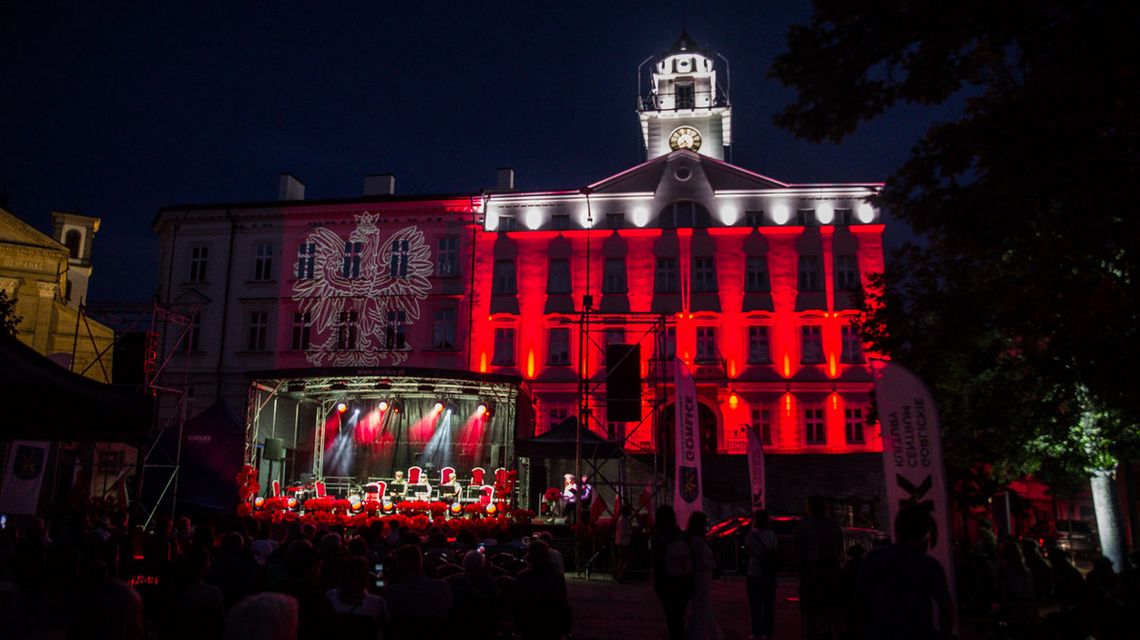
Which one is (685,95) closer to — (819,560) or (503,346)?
(503,346)

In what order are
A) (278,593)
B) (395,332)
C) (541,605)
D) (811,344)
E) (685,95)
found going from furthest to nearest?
(685,95) < (395,332) < (811,344) < (541,605) < (278,593)

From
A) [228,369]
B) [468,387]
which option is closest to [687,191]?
[468,387]

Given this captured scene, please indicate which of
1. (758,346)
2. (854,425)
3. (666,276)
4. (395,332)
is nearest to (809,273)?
(758,346)

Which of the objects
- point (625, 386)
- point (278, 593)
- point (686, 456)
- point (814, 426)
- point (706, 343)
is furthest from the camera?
point (706, 343)

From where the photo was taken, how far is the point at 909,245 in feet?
59.2

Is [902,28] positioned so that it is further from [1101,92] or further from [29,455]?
[29,455]

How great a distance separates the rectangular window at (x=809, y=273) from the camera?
31.6m

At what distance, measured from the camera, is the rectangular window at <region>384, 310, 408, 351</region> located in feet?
108

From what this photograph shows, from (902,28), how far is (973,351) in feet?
37.7

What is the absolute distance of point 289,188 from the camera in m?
37.2

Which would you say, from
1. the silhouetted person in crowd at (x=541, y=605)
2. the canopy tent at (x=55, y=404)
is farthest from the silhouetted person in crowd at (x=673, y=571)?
the canopy tent at (x=55, y=404)

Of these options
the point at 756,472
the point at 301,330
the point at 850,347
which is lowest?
the point at 756,472

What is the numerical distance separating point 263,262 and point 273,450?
1168cm

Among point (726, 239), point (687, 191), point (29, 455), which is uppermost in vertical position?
point (687, 191)
